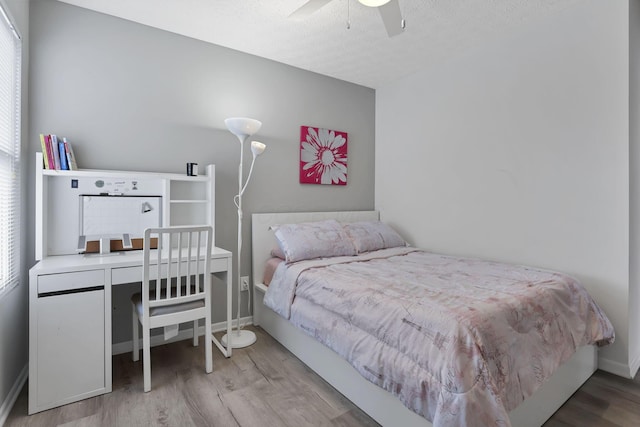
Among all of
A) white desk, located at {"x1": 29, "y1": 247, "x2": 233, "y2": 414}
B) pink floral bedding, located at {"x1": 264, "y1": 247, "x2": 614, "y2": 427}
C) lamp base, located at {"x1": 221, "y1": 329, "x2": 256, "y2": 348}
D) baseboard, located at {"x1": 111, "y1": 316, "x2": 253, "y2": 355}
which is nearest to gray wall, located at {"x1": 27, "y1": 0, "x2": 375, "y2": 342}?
baseboard, located at {"x1": 111, "y1": 316, "x2": 253, "y2": 355}

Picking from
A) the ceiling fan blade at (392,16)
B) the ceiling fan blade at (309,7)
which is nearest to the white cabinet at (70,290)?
the ceiling fan blade at (309,7)

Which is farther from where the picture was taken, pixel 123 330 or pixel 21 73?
pixel 123 330

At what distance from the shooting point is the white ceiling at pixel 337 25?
2262 mm

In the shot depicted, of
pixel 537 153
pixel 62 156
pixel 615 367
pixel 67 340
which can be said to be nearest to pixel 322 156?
pixel 537 153

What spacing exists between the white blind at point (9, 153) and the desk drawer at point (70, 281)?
189 millimetres

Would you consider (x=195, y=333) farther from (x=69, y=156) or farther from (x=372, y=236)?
(x=372, y=236)

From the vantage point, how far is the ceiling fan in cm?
167

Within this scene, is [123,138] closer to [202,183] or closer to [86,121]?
[86,121]

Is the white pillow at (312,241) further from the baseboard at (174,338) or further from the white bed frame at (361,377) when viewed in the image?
the baseboard at (174,338)

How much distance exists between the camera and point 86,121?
2334 millimetres

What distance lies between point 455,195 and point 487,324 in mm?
1902

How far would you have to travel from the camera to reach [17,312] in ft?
6.40

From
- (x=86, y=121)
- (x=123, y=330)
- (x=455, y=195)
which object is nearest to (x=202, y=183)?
(x=86, y=121)

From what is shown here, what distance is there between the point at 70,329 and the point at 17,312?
457mm
